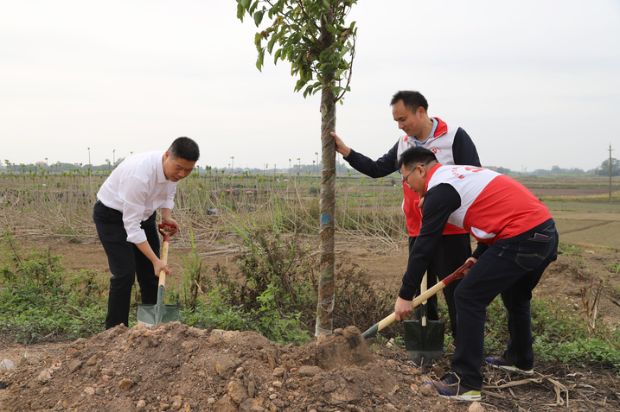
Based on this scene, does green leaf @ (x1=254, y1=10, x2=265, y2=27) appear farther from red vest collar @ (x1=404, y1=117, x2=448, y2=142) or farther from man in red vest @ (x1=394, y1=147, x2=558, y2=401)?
red vest collar @ (x1=404, y1=117, x2=448, y2=142)

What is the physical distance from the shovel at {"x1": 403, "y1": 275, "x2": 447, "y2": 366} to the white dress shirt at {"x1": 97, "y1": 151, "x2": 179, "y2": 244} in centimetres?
196

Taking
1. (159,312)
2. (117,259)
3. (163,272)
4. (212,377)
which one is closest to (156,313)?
(159,312)

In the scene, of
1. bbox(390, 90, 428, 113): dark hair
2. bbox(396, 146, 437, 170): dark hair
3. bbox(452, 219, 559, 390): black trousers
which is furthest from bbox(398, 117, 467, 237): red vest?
bbox(452, 219, 559, 390): black trousers

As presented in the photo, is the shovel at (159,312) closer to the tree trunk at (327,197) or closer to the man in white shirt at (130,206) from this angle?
the man in white shirt at (130,206)

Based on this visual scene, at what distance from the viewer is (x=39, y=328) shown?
3641mm

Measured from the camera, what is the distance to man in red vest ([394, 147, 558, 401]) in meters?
2.30

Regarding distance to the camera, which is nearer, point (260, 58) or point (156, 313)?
point (260, 58)

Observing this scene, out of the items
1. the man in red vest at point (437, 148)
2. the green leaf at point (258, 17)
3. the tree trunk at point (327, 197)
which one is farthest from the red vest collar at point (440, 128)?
the green leaf at point (258, 17)

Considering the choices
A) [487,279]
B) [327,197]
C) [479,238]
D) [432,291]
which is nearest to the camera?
[487,279]

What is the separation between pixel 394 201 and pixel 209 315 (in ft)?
18.0

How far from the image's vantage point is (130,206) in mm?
2963

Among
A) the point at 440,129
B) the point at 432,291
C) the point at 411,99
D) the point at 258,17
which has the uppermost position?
the point at 258,17

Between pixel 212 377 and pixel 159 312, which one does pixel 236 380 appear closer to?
pixel 212 377

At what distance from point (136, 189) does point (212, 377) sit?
1.48 meters
